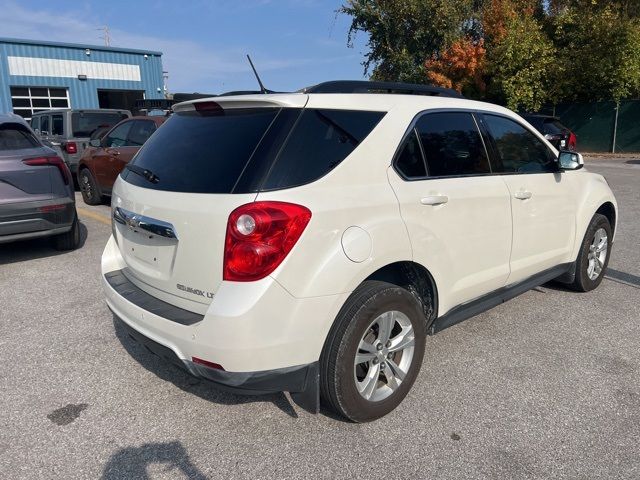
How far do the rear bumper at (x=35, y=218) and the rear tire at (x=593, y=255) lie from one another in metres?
5.24

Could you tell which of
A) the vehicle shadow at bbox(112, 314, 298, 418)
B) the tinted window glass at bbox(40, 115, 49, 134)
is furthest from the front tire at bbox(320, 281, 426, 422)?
the tinted window glass at bbox(40, 115, 49, 134)

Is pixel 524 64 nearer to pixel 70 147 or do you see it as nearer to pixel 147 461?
pixel 70 147

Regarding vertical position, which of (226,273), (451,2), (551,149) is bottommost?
(226,273)

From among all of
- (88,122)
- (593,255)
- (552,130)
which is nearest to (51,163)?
(593,255)

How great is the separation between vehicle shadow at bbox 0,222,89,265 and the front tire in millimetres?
4853

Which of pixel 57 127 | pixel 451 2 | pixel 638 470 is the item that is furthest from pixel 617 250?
pixel 451 2

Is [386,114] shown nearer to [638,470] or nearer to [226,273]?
[226,273]

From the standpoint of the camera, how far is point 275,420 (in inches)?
108

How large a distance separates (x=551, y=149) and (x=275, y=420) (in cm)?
300

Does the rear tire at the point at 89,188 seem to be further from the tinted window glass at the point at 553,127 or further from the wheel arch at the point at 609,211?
the tinted window glass at the point at 553,127

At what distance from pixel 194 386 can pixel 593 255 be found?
3.65m

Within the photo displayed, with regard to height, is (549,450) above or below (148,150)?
below

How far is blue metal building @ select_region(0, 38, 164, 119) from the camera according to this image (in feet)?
80.6

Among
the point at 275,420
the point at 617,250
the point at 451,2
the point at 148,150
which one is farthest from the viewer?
the point at 451,2
